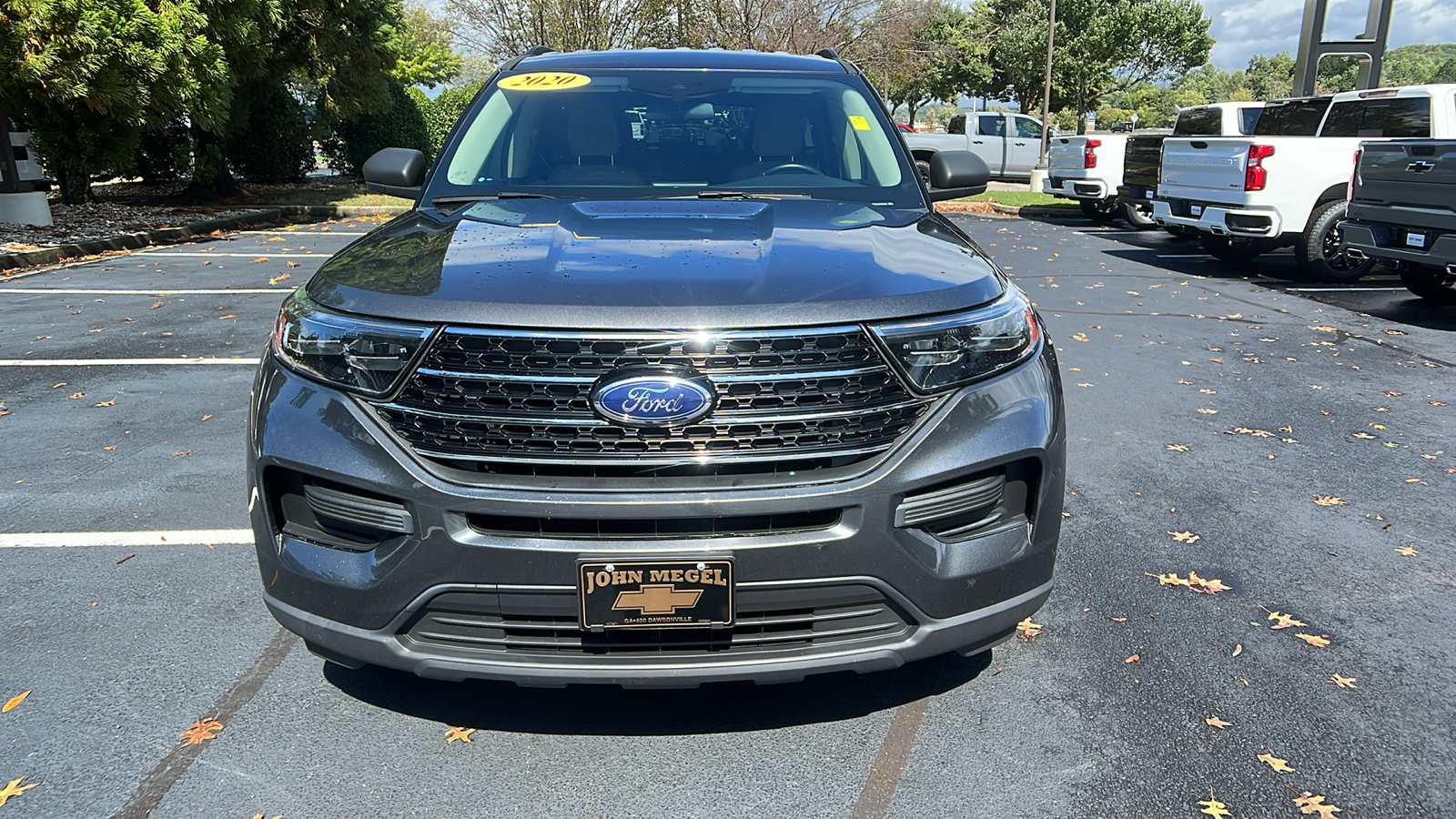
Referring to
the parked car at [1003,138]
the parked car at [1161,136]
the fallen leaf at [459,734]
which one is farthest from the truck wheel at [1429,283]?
the parked car at [1003,138]

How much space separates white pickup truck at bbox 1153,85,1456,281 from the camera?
35.2 ft

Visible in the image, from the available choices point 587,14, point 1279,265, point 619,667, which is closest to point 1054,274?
point 1279,265

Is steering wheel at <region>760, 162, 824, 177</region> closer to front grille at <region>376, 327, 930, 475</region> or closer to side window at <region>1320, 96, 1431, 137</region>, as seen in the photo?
front grille at <region>376, 327, 930, 475</region>

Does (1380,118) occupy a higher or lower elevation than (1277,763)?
higher

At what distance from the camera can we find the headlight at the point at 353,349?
7.47 feet

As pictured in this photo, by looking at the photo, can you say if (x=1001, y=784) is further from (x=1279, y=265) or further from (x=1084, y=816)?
(x=1279, y=265)

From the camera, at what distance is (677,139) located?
3.70 metres

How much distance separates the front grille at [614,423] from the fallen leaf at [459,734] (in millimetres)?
891

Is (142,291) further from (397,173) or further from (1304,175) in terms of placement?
(1304,175)

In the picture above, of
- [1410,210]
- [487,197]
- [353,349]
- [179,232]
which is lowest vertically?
[179,232]

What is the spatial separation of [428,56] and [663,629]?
51.8m

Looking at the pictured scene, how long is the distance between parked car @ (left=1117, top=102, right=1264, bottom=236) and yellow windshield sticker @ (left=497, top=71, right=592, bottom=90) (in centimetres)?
1126

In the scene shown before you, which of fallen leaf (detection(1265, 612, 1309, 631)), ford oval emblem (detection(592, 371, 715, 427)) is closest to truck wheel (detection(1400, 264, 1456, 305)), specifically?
fallen leaf (detection(1265, 612, 1309, 631))

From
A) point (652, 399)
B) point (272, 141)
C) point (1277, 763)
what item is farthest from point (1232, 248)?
point (272, 141)
